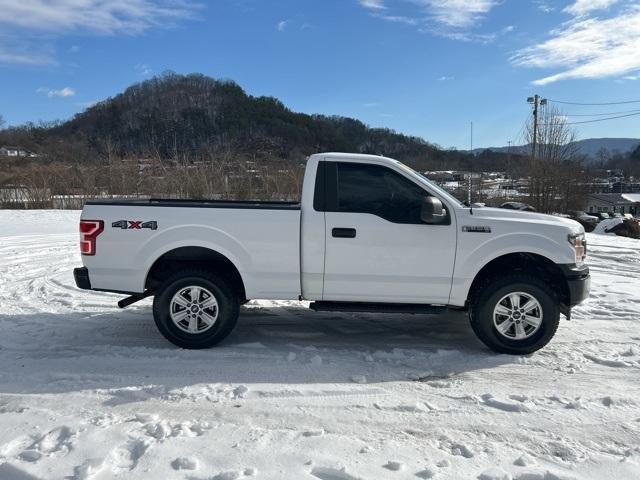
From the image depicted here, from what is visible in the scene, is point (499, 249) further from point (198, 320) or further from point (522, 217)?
point (198, 320)

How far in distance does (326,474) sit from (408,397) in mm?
1342

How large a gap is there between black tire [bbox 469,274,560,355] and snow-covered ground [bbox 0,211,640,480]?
0.14 metres

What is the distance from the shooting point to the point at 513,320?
17.1 feet

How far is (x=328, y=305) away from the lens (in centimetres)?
536

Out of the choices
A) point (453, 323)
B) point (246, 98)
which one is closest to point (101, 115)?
point (246, 98)

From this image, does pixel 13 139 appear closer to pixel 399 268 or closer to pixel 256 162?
pixel 256 162

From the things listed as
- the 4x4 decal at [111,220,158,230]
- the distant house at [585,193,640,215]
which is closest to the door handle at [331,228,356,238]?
the 4x4 decal at [111,220,158,230]

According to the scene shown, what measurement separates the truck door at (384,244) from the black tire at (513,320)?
0.39 m

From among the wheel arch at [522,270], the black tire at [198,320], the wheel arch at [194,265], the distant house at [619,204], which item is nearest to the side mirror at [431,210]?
the wheel arch at [522,270]

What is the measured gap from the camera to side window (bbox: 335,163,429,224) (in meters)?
5.20

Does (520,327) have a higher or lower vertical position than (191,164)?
lower

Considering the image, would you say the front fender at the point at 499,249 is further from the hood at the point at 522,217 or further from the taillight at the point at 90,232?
the taillight at the point at 90,232

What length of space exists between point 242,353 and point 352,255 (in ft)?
5.01

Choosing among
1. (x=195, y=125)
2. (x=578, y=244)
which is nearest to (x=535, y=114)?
(x=578, y=244)
